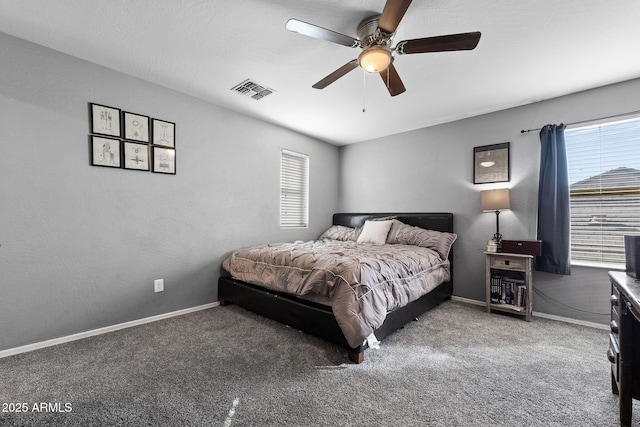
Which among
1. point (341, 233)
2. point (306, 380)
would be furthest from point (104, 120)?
point (341, 233)

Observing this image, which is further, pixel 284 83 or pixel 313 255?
pixel 284 83

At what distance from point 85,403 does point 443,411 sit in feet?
6.62

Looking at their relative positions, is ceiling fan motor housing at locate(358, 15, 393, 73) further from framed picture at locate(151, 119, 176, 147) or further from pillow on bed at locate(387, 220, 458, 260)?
pillow on bed at locate(387, 220, 458, 260)

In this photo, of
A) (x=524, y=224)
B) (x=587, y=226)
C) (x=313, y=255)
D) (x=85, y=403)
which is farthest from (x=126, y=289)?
(x=587, y=226)

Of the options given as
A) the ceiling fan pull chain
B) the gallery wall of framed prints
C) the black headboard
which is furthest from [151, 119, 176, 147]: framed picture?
the black headboard

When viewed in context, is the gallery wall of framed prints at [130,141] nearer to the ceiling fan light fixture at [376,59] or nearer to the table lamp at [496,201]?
the ceiling fan light fixture at [376,59]

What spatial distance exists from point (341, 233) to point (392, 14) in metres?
3.23

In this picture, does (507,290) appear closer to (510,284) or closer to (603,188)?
(510,284)

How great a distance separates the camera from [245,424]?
133cm

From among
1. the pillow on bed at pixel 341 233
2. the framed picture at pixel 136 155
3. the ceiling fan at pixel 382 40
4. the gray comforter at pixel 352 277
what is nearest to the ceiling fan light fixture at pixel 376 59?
the ceiling fan at pixel 382 40

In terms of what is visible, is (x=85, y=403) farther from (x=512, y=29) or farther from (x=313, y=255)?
(x=512, y=29)

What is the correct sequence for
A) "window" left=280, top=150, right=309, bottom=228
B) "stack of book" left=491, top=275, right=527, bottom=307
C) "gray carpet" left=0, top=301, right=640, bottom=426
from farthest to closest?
"window" left=280, top=150, right=309, bottom=228 < "stack of book" left=491, top=275, right=527, bottom=307 < "gray carpet" left=0, top=301, right=640, bottom=426

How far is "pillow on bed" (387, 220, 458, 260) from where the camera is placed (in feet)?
11.2

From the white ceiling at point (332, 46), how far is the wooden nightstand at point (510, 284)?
1875mm
